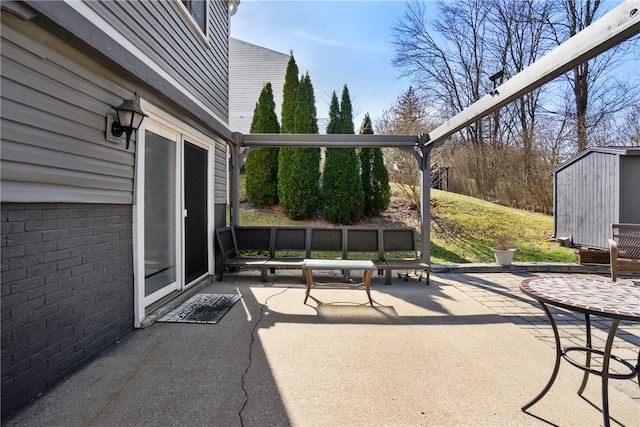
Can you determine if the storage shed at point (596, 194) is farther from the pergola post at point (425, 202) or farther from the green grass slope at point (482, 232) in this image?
the pergola post at point (425, 202)

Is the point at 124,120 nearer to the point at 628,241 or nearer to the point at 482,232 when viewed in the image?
the point at 628,241

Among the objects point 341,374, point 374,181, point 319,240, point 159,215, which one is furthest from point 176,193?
point 374,181

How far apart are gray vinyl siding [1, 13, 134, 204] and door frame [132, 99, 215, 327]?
0.40 meters

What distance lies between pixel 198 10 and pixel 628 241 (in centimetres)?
731

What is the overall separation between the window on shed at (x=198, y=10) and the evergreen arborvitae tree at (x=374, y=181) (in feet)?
17.3

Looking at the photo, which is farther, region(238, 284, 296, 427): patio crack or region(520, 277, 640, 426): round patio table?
region(238, 284, 296, 427): patio crack

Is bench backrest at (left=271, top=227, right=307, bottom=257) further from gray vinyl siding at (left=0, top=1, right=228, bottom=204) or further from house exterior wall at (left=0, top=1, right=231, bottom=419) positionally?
house exterior wall at (left=0, top=1, right=231, bottom=419)

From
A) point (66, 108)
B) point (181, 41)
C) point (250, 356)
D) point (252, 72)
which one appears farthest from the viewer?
point (252, 72)

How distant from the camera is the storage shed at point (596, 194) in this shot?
6859 mm

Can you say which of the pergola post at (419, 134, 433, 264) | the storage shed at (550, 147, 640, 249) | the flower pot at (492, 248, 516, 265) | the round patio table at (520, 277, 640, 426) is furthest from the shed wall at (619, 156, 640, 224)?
the round patio table at (520, 277, 640, 426)

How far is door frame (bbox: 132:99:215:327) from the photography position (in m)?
3.14

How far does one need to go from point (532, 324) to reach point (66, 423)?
4040 millimetres

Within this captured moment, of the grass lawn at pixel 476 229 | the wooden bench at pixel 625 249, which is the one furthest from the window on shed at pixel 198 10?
the wooden bench at pixel 625 249

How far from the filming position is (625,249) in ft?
16.4
